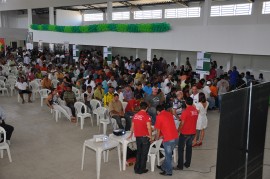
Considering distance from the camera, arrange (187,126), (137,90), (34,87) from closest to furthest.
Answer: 1. (187,126)
2. (137,90)
3. (34,87)

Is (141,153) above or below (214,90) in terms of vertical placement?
below

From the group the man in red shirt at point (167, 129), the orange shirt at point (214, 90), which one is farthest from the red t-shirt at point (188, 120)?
the orange shirt at point (214, 90)

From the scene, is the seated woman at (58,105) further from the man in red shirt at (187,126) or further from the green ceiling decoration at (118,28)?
the green ceiling decoration at (118,28)

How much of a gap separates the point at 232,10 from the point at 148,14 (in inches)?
279

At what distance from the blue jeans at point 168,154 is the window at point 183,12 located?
14587mm

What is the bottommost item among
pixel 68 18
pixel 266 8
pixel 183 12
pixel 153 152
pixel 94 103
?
pixel 153 152

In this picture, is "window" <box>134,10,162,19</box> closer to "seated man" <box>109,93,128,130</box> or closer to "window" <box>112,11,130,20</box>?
"window" <box>112,11,130,20</box>

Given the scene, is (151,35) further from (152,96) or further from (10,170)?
(10,170)

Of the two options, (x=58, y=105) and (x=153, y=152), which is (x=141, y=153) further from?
(x=58, y=105)

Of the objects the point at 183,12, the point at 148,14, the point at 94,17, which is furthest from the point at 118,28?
the point at 94,17

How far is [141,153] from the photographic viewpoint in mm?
5512

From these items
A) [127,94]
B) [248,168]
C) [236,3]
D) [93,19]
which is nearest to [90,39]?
[93,19]

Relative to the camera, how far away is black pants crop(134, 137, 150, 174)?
17.7 feet

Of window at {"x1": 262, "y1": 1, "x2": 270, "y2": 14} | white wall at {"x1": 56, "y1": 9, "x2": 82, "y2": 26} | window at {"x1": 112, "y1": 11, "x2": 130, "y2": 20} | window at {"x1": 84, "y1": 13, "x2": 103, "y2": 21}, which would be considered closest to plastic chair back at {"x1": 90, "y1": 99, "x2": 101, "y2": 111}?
window at {"x1": 262, "y1": 1, "x2": 270, "y2": 14}
